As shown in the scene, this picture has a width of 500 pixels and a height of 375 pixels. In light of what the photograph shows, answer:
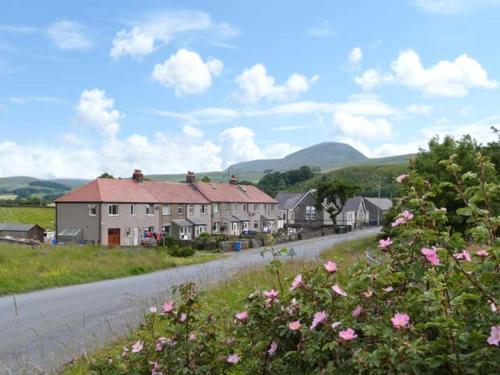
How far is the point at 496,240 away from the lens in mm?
2645

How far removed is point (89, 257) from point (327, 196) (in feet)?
170

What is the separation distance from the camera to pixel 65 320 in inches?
518

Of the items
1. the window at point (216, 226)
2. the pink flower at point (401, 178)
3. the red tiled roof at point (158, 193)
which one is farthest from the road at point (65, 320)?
the window at point (216, 226)

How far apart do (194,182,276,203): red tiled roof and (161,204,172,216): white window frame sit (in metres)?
9.13

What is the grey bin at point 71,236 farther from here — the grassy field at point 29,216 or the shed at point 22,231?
the grassy field at point 29,216

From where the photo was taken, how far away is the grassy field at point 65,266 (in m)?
20.2

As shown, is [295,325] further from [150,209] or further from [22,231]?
[22,231]

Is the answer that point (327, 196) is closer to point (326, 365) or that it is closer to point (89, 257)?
point (89, 257)

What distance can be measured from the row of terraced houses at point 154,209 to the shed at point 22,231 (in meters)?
9.95

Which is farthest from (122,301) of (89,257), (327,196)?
(327,196)

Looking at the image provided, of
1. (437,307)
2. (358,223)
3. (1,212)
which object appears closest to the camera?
(437,307)

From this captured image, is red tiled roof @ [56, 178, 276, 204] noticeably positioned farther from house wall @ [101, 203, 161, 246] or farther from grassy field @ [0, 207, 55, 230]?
grassy field @ [0, 207, 55, 230]

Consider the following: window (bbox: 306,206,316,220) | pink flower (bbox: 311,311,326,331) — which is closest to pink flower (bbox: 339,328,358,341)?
pink flower (bbox: 311,311,326,331)

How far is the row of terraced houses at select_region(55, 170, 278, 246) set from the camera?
55.5m
